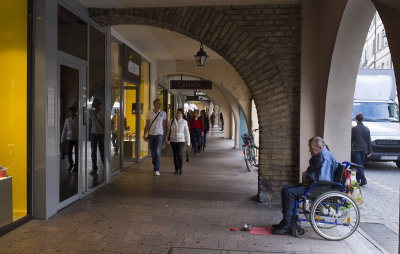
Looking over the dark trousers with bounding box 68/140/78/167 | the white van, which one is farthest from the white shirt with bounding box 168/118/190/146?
the white van

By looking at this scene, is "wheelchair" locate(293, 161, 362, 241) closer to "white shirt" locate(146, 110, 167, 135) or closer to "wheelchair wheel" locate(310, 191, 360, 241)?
"wheelchair wheel" locate(310, 191, 360, 241)

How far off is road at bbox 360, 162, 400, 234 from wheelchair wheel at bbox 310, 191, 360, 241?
101 cm

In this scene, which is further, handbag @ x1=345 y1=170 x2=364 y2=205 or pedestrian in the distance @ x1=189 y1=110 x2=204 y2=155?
pedestrian in the distance @ x1=189 y1=110 x2=204 y2=155

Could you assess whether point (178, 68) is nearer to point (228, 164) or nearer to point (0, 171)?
point (228, 164)

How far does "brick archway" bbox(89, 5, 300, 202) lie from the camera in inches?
243

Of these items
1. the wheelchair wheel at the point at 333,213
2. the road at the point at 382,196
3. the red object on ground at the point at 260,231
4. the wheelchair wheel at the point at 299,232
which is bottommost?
the road at the point at 382,196

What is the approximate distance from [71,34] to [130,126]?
18.4ft

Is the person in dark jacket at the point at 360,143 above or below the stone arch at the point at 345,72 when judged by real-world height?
below

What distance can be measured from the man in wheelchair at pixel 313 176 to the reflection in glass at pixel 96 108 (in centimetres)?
350

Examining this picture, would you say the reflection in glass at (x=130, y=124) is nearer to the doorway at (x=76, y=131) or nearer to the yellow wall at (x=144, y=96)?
the yellow wall at (x=144, y=96)

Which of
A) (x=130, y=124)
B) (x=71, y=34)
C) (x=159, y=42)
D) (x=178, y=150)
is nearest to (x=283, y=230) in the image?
(x=71, y=34)

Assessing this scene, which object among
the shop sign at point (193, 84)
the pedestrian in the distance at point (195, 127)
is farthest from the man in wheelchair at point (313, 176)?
the shop sign at point (193, 84)

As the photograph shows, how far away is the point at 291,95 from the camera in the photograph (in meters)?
6.18

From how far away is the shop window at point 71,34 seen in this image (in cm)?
538
